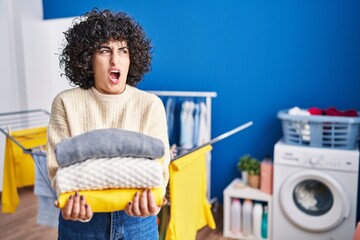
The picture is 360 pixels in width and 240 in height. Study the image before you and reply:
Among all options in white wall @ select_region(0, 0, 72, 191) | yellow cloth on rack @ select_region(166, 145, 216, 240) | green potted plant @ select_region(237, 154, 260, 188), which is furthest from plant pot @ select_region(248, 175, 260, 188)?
white wall @ select_region(0, 0, 72, 191)

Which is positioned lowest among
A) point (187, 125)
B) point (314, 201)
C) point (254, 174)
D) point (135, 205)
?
point (314, 201)

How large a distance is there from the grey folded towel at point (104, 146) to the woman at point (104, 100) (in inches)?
3.8

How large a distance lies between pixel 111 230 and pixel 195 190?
3.37 ft

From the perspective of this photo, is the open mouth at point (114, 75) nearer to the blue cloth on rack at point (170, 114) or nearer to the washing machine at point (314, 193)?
the washing machine at point (314, 193)

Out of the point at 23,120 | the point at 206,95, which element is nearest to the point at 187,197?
the point at 206,95

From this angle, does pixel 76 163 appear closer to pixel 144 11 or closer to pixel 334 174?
pixel 334 174

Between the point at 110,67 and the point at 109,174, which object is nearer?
the point at 109,174

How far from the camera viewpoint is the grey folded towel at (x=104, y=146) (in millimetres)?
740

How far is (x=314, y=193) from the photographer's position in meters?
2.49

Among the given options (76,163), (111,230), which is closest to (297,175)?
(111,230)

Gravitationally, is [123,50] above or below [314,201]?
above

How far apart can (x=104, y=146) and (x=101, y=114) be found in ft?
0.50

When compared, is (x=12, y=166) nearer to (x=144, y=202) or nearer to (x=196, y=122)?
(x=196, y=122)

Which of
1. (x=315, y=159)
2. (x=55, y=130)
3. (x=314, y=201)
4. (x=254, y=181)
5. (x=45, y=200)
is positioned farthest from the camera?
(x=254, y=181)
